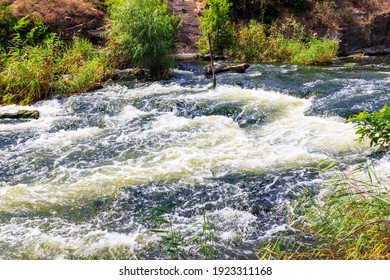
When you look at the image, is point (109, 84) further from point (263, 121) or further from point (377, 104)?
point (377, 104)

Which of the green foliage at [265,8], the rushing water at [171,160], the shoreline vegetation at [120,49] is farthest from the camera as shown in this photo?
the green foliage at [265,8]

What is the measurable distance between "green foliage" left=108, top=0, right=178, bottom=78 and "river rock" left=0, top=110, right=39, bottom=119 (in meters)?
3.84

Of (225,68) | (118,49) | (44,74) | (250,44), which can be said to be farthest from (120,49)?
(250,44)

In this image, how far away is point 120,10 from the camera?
12.8 meters

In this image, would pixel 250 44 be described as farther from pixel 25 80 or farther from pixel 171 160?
pixel 171 160

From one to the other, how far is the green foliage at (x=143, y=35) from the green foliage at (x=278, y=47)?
3.85m

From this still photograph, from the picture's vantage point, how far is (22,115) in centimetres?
989

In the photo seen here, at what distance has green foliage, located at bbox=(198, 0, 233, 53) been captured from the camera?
52.6ft

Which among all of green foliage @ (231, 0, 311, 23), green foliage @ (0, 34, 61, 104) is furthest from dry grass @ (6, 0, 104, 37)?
green foliage @ (231, 0, 311, 23)

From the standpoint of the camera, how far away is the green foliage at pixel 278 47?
48.1 feet

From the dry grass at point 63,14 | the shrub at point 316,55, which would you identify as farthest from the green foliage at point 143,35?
the shrub at point 316,55

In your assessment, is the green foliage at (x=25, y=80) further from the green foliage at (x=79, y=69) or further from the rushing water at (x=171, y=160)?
the rushing water at (x=171, y=160)

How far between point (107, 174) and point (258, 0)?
13.9m
